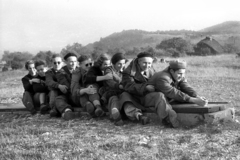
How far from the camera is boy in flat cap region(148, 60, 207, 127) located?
5.31m

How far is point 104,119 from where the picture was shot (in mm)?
6160

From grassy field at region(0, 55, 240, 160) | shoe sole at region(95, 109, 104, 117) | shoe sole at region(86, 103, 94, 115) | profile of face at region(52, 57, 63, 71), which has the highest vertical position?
profile of face at region(52, 57, 63, 71)

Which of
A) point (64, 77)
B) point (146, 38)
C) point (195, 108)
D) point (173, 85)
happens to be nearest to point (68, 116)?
point (64, 77)

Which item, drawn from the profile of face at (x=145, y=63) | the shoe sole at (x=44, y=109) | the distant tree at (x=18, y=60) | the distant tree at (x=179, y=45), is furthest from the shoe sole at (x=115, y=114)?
the distant tree at (x=179, y=45)

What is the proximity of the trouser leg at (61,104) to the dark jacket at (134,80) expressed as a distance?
1.38 m

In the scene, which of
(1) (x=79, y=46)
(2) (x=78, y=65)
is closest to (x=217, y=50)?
(1) (x=79, y=46)

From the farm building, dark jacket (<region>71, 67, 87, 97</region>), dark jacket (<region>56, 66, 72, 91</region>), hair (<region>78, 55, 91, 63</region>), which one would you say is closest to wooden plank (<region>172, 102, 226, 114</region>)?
dark jacket (<region>71, 67, 87, 97</region>)

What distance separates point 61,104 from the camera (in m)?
6.51

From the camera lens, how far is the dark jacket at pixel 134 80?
5.75m

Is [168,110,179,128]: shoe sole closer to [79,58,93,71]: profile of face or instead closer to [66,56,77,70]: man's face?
[79,58,93,71]: profile of face

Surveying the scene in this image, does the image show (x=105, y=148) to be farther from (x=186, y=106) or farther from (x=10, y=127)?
(x=10, y=127)

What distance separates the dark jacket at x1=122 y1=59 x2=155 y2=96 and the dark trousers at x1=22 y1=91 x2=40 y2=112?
2473 millimetres

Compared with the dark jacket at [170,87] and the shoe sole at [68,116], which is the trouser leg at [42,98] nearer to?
the shoe sole at [68,116]

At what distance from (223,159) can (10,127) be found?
13.1 ft
